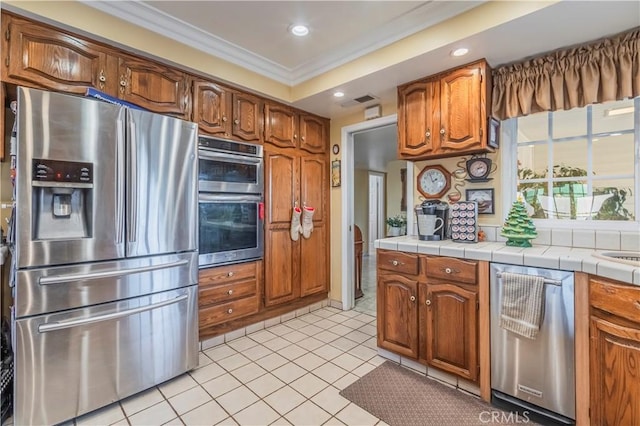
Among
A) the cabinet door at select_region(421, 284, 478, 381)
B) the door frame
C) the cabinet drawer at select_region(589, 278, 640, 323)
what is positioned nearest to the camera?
the cabinet drawer at select_region(589, 278, 640, 323)

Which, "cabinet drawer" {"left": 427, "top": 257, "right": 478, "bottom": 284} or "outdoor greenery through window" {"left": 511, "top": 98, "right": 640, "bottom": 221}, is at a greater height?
"outdoor greenery through window" {"left": 511, "top": 98, "right": 640, "bottom": 221}

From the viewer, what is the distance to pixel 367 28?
7.40 ft

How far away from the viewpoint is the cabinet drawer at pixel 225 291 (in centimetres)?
253

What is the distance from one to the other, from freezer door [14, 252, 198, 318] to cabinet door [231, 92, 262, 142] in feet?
4.21

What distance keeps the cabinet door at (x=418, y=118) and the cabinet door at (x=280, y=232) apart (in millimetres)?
1216

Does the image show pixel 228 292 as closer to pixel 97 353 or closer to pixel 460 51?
pixel 97 353

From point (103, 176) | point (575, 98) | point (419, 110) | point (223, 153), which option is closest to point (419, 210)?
point (419, 110)

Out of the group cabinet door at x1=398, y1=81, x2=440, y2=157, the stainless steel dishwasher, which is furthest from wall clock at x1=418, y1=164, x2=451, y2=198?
the stainless steel dishwasher

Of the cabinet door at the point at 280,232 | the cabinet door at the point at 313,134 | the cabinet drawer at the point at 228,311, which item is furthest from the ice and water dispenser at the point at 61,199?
the cabinet door at the point at 313,134

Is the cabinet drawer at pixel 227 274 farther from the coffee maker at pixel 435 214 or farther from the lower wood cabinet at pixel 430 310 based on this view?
the coffee maker at pixel 435 214

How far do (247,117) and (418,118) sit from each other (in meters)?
1.58

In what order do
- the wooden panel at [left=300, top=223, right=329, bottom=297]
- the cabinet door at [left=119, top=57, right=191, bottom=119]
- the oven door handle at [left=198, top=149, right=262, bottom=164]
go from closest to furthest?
the cabinet door at [left=119, top=57, right=191, bottom=119] → the oven door handle at [left=198, top=149, right=262, bottom=164] → the wooden panel at [left=300, top=223, right=329, bottom=297]

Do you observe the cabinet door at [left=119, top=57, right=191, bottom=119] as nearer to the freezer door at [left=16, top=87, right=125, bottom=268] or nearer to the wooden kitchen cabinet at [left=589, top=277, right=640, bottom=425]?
the freezer door at [left=16, top=87, right=125, bottom=268]

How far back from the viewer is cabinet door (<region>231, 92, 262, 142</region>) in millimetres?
2785
